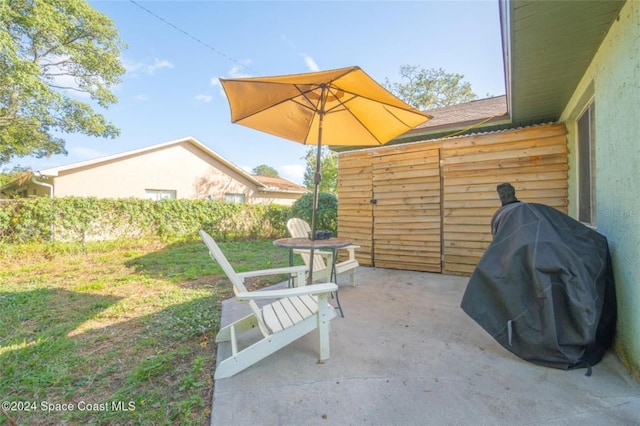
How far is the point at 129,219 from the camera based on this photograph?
7973 millimetres

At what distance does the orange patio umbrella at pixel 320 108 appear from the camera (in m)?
2.44

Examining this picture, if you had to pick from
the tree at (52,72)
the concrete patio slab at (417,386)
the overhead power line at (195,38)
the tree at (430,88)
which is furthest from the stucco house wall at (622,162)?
the tree at (430,88)

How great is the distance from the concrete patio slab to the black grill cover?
0.16 metres

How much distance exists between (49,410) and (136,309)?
5.93 ft

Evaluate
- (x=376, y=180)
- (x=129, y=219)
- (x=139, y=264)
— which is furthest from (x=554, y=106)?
(x=129, y=219)

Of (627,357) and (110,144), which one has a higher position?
(110,144)

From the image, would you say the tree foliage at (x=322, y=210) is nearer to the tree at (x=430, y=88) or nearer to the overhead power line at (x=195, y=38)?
the overhead power line at (x=195, y=38)

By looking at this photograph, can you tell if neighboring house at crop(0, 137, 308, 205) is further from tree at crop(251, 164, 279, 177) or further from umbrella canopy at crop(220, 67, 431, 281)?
tree at crop(251, 164, 279, 177)

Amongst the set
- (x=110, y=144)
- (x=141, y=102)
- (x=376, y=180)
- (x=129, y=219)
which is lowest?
(x=129, y=219)

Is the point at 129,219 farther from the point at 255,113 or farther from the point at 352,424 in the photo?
the point at 352,424

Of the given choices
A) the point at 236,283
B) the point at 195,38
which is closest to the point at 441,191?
the point at 236,283

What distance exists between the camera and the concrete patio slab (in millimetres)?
1528

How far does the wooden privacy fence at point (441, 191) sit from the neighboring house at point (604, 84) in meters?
0.70

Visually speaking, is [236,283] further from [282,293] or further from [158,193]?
[158,193]
